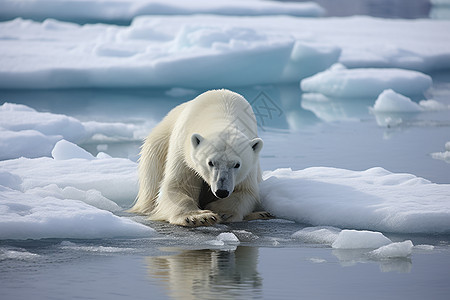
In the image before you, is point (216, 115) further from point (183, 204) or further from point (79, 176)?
point (79, 176)

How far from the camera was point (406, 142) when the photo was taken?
791 cm

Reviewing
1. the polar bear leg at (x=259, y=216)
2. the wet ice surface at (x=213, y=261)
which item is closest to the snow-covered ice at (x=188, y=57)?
the wet ice surface at (x=213, y=261)

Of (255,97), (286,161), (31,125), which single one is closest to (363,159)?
(286,161)

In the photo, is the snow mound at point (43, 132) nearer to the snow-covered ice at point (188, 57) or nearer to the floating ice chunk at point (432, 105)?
the snow-covered ice at point (188, 57)

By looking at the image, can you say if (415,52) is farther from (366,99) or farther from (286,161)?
(286,161)

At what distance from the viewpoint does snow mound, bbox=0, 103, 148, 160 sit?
6.86m

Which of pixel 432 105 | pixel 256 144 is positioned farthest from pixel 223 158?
pixel 432 105

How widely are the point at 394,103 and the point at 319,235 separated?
627cm

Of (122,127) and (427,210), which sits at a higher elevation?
(122,127)

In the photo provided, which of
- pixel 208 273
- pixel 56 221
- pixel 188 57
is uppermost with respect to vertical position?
pixel 188 57

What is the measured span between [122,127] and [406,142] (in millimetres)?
2849

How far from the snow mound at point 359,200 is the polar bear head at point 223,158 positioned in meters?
0.46

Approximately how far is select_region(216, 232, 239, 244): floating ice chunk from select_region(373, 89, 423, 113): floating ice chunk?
20.8 feet

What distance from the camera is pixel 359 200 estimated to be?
4680mm
